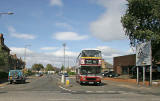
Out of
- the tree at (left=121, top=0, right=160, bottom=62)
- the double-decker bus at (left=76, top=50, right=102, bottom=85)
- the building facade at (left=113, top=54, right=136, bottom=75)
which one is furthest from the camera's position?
the building facade at (left=113, top=54, right=136, bottom=75)

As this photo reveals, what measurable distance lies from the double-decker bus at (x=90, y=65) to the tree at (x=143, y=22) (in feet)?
26.1

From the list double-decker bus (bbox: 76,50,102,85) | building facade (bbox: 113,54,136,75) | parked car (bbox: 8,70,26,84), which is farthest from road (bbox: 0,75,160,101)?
building facade (bbox: 113,54,136,75)

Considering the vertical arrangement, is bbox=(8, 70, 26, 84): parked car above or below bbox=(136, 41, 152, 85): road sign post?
below

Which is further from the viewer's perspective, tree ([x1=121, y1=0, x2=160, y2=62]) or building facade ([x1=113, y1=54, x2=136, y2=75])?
building facade ([x1=113, y1=54, x2=136, y2=75])

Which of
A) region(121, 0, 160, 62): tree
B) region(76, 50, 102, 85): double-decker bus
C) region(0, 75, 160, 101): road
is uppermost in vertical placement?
region(121, 0, 160, 62): tree

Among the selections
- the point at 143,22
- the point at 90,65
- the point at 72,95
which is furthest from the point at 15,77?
the point at 143,22

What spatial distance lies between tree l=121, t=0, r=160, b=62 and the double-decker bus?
26.1 feet

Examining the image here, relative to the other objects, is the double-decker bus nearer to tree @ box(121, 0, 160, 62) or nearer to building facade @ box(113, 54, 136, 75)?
tree @ box(121, 0, 160, 62)

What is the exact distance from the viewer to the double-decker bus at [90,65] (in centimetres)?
2545

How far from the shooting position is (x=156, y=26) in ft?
102

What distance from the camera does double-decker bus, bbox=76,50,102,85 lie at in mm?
25453

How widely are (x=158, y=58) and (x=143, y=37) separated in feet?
16.9

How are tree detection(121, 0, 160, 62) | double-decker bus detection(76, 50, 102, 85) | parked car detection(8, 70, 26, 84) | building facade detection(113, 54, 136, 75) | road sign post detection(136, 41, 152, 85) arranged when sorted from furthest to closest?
building facade detection(113, 54, 136, 75)
parked car detection(8, 70, 26, 84)
tree detection(121, 0, 160, 62)
road sign post detection(136, 41, 152, 85)
double-decker bus detection(76, 50, 102, 85)

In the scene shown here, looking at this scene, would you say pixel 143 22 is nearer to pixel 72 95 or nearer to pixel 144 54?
pixel 144 54
